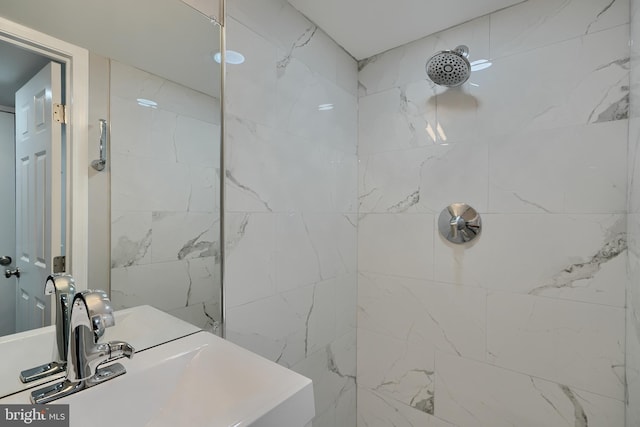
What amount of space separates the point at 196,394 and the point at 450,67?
56.4 inches

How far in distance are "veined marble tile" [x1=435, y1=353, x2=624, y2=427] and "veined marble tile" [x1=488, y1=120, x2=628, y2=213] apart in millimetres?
696

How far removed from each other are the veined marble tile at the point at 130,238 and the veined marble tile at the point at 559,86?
1.37 meters

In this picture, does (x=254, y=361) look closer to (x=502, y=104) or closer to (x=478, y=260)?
(x=478, y=260)

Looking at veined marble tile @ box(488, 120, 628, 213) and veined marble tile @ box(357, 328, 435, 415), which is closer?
veined marble tile @ box(488, 120, 628, 213)

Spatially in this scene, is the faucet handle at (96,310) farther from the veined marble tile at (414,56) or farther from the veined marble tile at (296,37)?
the veined marble tile at (414,56)

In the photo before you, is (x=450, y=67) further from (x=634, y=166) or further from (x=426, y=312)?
(x=426, y=312)

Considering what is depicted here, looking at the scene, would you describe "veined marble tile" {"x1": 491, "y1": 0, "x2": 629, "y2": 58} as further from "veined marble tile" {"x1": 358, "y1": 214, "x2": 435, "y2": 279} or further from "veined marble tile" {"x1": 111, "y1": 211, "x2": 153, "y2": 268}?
"veined marble tile" {"x1": 111, "y1": 211, "x2": 153, "y2": 268}

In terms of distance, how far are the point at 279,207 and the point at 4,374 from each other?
86cm

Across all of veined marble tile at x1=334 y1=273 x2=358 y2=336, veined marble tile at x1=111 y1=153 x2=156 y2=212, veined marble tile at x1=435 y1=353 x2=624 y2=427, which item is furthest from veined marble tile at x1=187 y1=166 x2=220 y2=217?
veined marble tile at x1=435 y1=353 x2=624 y2=427

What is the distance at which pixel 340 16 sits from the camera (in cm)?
133

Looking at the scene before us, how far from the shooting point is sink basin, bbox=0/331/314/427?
0.62 meters

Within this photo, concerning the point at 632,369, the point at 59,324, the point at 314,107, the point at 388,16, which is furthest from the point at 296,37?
the point at 632,369

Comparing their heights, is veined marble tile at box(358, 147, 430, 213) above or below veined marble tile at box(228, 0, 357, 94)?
below

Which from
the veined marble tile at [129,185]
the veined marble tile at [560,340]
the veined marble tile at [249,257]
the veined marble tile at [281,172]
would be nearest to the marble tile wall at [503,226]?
the veined marble tile at [560,340]
